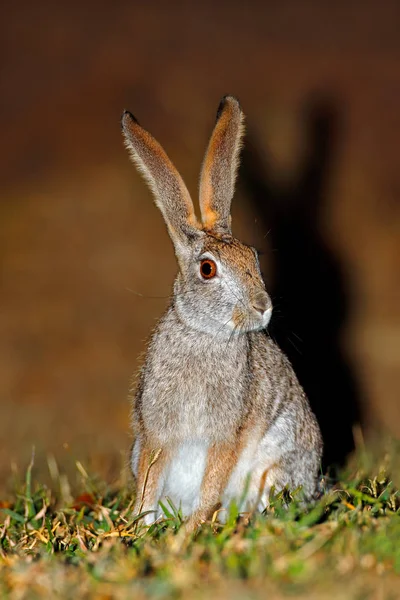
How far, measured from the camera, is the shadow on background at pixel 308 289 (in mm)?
8367

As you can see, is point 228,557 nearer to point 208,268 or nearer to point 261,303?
point 261,303

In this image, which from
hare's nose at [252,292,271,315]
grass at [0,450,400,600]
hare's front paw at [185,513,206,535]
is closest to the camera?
grass at [0,450,400,600]

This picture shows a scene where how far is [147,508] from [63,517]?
0.47 metres

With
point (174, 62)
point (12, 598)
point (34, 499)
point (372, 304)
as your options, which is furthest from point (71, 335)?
point (12, 598)

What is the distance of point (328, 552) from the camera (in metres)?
3.29

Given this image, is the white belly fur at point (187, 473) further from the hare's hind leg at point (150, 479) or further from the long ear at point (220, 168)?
the long ear at point (220, 168)

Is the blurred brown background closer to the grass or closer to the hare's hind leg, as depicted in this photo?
the hare's hind leg

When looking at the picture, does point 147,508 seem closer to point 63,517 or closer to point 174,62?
point 63,517

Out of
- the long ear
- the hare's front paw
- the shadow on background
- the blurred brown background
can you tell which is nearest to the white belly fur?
the hare's front paw

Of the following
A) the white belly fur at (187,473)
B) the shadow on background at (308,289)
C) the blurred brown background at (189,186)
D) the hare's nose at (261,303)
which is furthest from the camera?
the blurred brown background at (189,186)

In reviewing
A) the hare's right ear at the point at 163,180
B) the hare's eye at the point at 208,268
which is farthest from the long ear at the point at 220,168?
the hare's eye at the point at 208,268

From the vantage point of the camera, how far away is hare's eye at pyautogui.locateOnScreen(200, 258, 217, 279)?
4.82 meters

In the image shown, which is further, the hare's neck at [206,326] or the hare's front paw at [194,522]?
the hare's neck at [206,326]

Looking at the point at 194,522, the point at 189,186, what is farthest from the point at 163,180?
the point at 189,186
